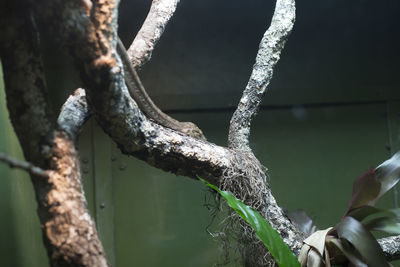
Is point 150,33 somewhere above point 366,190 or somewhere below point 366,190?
above

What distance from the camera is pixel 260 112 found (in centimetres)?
228

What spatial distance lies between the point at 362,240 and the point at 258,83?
2.33ft

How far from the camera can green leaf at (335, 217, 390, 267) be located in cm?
121

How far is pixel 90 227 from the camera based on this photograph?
0.82m

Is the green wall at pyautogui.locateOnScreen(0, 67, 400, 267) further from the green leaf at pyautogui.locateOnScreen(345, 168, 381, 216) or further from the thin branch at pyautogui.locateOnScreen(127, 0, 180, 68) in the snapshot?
the green leaf at pyautogui.locateOnScreen(345, 168, 381, 216)

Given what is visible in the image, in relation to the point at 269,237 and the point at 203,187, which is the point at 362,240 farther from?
the point at 203,187

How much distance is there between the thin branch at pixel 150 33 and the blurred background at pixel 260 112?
0.62 meters

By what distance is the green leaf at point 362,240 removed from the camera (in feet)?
3.97

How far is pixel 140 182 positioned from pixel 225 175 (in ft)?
3.13

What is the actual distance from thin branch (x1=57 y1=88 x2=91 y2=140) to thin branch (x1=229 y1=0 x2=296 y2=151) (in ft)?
2.17

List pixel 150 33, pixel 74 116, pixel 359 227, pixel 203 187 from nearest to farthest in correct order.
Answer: pixel 74 116 → pixel 359 227 → pixel 150 33 → pixel 203 187

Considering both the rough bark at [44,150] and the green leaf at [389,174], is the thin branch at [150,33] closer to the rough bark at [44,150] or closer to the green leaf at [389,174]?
the rough bark at [44,150]

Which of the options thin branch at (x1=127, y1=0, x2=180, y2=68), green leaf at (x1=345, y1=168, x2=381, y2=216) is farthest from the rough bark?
green leaf at (x1=345, y1=168, x2=381, y2=216)

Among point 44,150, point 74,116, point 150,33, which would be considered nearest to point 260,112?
point 150,33
